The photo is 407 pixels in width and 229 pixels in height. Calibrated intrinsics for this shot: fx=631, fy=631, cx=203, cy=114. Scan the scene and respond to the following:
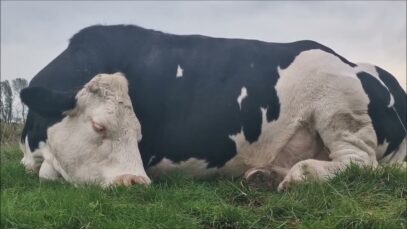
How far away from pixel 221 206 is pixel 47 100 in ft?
7.75

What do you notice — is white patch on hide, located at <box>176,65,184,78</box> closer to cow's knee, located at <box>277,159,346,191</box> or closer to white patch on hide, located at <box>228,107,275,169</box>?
white patch on hide, located at <box>228,107,275,169</box>

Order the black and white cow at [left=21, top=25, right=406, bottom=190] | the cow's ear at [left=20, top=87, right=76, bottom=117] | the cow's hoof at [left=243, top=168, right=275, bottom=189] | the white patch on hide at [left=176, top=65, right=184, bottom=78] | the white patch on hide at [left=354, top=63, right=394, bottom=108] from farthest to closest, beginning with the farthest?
the white patch on hide at [left=354, top=63, right=394, bottom=108]
the white patch on hide at [left=176, top=65, right=184, bottom=78]
the black and white cow at [left=21, top=25, right=406, bottom=190]
the cow's ear at [left=20, top=87, right=76, bottom=117]
the cow's hoof at [left=243, top=168, right=275, bottom=189]

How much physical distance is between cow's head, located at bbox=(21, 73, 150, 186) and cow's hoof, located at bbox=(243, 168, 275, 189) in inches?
41.1

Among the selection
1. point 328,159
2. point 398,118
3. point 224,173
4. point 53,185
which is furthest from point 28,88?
point 398,118

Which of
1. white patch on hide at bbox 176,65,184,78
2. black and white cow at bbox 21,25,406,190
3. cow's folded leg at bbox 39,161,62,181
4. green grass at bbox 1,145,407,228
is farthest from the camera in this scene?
white patch on hide at bbox 176,65,184,78

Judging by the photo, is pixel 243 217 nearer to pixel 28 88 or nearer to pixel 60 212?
pixel 60 212

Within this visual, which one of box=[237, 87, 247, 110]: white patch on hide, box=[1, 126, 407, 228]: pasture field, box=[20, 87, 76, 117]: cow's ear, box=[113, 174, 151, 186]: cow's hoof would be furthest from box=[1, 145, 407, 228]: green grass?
box=[237, 87, 247, 110]: white patch on hide

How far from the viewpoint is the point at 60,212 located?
464cm

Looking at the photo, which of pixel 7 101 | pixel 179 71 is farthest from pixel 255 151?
pixel 7 101

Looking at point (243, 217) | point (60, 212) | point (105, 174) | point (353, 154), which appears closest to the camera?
point (60, 212)

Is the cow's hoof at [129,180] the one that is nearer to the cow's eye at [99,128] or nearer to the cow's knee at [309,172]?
the cow's eye at [99,128]

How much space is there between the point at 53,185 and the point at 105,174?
2.20 ft

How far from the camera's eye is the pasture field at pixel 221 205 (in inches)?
183

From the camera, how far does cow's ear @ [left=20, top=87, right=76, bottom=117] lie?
6.41m
